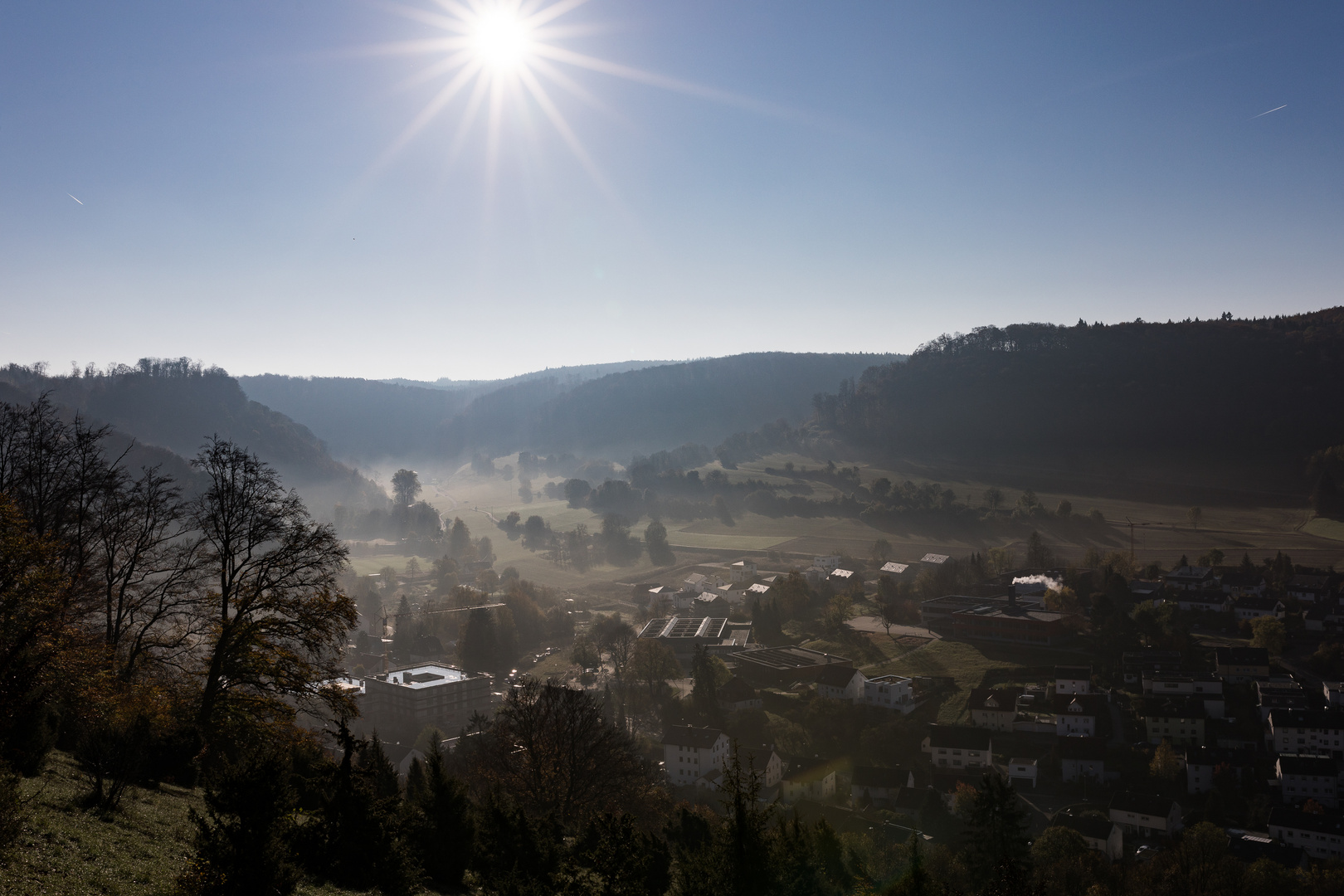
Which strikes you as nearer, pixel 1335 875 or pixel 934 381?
pixel 1335 875

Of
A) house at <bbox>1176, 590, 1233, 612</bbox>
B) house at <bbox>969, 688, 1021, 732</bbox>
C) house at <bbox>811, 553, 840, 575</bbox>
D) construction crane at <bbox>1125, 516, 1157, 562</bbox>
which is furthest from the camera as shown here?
house at <bbox>811, 553, 840, 575</bbox>

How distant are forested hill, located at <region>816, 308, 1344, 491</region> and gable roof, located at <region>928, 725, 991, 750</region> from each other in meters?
90.2

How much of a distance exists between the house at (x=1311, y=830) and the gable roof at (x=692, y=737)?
22.2 meters

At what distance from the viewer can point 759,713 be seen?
40.8 meters

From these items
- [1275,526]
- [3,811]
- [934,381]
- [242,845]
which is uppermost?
[934,381]

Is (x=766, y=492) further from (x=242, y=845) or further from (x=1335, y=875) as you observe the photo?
(x=242, y=845)

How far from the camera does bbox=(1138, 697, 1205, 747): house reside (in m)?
34.7

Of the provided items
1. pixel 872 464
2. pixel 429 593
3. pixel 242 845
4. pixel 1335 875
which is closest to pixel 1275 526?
pixel 872 464

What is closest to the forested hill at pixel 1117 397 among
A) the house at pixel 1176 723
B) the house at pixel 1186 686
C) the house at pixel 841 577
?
the house at pixel 841 577

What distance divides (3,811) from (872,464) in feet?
437

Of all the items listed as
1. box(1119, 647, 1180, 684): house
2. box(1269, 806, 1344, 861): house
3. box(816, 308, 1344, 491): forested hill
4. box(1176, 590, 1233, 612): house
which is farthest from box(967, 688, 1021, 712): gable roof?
box(816, 308, 1344, 491): forested hill

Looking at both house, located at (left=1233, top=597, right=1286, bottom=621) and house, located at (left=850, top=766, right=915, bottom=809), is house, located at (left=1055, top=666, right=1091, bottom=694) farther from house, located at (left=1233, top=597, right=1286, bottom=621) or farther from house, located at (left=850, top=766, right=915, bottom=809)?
house, located at (left=1233, top=597, right=1286, bottom=621)

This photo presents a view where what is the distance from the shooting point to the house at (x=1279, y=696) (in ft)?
118

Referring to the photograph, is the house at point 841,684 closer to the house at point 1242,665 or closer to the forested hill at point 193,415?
the house at point 1242,665
